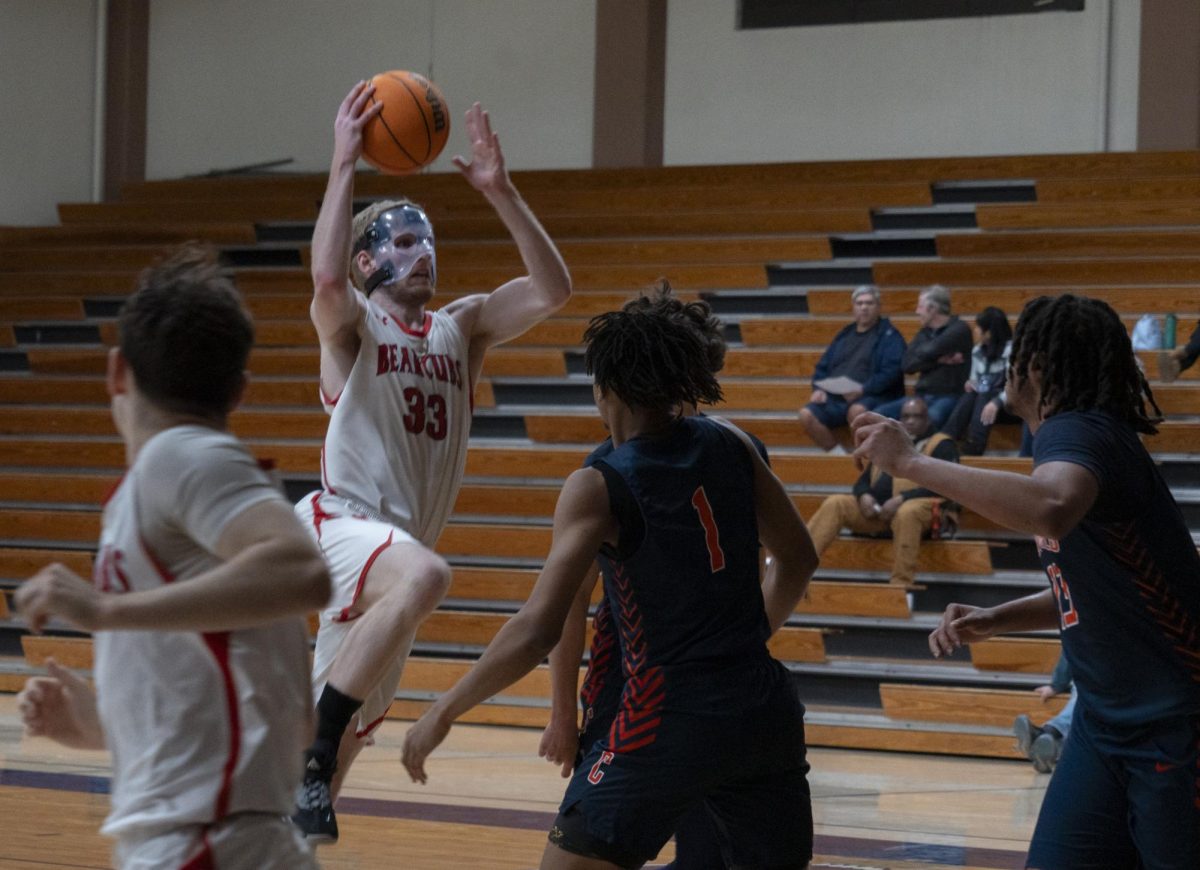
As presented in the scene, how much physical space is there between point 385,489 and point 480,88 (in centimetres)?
1147

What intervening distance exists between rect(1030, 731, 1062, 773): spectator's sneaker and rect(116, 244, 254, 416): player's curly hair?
19.2ft

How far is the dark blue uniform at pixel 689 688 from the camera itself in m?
2.93

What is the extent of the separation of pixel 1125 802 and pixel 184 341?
6.40 ft

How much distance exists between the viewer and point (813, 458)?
9789 millimetres

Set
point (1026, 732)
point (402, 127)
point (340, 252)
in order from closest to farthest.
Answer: point (340, 252) → point (402, 127) → point (1026, 732)

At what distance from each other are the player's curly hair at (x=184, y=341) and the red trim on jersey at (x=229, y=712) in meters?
0.30

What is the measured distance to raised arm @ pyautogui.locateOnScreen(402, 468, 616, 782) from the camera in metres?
2.75

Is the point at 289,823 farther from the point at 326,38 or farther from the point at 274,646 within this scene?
the point at 326,38

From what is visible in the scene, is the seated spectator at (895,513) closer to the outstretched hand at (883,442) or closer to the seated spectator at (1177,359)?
the seated spectator at (1177,359)

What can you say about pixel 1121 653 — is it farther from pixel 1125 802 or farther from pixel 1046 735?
pixel 1046 735

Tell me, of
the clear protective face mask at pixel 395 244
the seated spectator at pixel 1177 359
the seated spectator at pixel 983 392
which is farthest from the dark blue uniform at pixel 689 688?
the seated spectator at pixel 1177 359

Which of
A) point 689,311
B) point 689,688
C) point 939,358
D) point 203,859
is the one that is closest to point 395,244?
point 689,311

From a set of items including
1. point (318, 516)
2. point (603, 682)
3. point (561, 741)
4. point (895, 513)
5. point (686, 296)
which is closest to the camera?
point (561, 741)

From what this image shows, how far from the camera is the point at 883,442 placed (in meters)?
3.03
